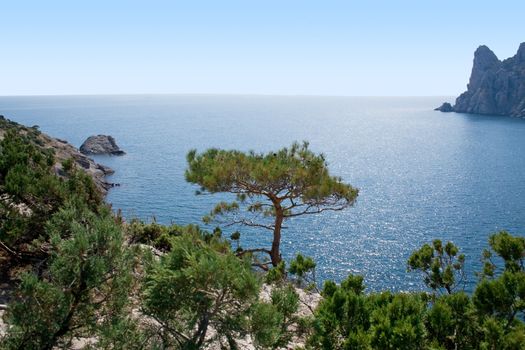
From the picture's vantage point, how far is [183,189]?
7162cm

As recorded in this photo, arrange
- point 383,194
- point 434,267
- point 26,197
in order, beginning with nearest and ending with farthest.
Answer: point 434,267 → point 26,197 → point 383,194

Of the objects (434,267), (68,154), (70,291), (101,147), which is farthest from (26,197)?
(101,147)

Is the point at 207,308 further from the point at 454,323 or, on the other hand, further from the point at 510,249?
the point at 510,249

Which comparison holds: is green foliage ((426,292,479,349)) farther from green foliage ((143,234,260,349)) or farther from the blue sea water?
the blue sea water

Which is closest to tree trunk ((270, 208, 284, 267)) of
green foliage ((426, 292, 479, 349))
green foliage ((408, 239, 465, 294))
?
green foliage ((408, 239, 465, 294))

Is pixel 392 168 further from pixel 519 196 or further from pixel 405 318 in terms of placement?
pixel 405 318

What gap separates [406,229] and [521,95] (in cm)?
18229

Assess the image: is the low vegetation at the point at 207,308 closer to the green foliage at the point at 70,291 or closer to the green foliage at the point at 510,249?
the green foliage at the point at 70,291

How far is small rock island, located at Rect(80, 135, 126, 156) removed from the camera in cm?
10512

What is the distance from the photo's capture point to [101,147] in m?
106

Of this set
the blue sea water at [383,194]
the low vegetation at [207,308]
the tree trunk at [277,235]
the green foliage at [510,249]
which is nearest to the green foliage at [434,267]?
the green foliage at [510,249]

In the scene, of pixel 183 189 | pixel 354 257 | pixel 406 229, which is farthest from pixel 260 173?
pixel 183 189

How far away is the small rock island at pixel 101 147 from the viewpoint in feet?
345

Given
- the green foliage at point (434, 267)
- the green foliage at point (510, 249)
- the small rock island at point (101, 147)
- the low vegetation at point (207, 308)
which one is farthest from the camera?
the small rock island at point (101, 147)
